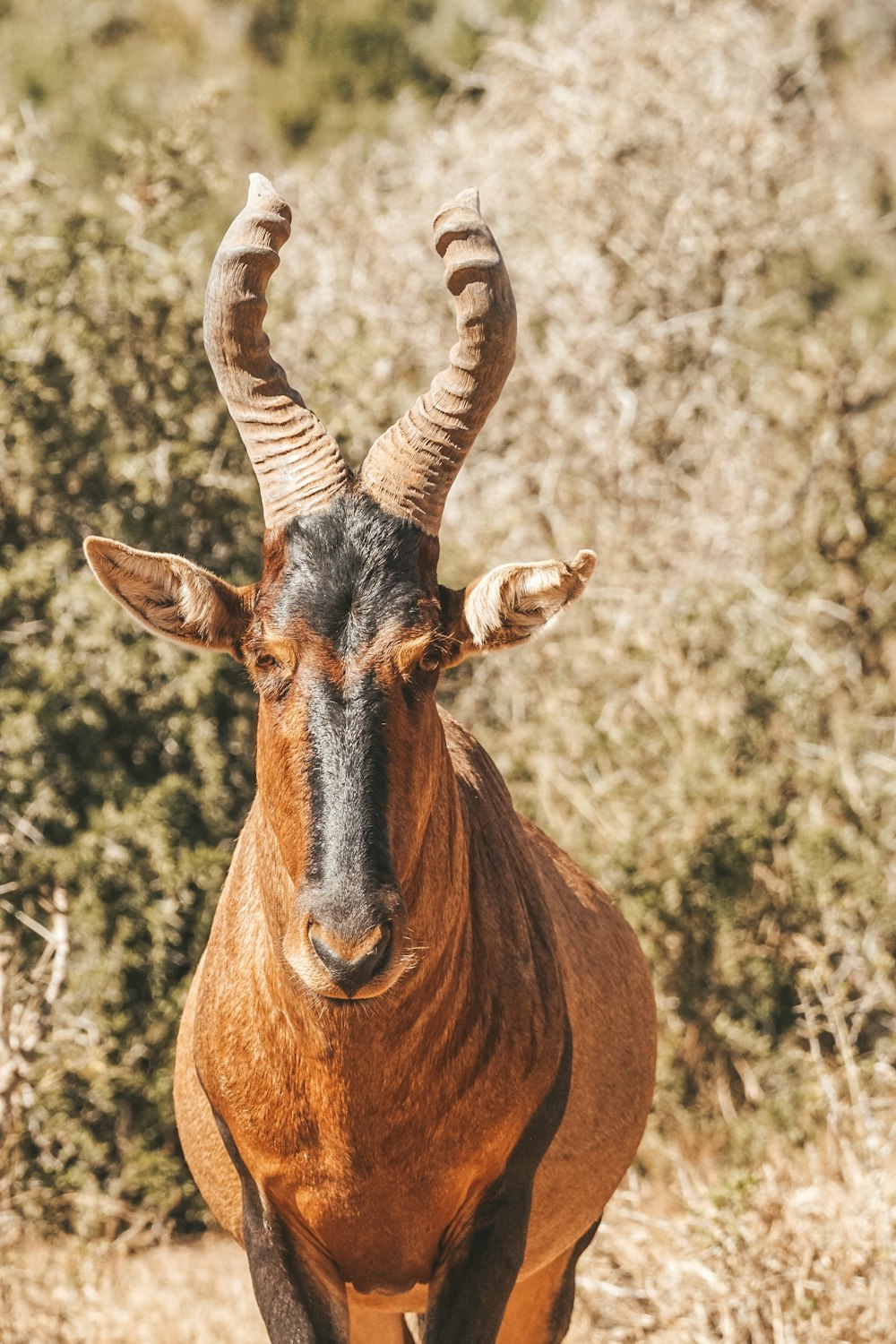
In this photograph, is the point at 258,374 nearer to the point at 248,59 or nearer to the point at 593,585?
the point at 593,585

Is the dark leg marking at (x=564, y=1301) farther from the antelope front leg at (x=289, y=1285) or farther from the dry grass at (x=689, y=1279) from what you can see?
the antelope front leg at (x=289, y=1285)

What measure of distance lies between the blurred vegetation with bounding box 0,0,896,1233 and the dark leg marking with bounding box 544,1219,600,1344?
4.52ft

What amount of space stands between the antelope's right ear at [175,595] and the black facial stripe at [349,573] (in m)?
0.23

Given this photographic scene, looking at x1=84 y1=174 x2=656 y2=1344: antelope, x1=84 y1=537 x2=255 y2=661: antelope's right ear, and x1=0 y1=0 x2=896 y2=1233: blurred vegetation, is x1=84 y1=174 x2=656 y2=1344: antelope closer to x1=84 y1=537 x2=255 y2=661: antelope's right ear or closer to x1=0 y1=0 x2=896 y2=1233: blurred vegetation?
x1=84 y1=537 x2=255 y2=661: antelope's right ear

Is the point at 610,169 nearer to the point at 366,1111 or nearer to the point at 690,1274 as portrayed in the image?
the point at 690,1274

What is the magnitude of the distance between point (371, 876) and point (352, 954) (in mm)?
179

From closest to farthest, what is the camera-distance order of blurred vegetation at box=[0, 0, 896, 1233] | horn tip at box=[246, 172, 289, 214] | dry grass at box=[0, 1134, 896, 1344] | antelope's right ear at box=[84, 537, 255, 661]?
antelope's right ear at box=[84, 537, 255, 661] → horn tip at box=[246, 172, 289, 214] → dry grass at box=[0, 1134, 896, 1344] → blurred vegetation at box=[0, 0, 896, 1233]

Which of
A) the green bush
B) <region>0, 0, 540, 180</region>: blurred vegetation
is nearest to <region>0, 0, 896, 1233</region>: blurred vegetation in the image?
the green bush

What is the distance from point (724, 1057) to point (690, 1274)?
3.03 metres

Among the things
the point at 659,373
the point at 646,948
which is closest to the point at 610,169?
the point at 659,373

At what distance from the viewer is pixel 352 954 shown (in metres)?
3.60

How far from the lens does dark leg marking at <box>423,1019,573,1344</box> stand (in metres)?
4.41

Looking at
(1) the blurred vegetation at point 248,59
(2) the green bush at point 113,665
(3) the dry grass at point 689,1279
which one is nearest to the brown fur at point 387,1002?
(3) the dry grass at point 689,1279

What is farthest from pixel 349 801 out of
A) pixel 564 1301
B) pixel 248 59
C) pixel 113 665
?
pixel 248 59
